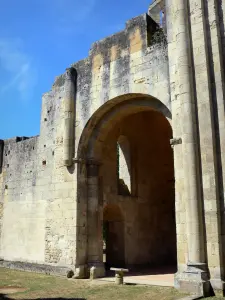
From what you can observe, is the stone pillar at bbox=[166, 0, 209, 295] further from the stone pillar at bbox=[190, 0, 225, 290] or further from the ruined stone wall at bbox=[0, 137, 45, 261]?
the ruined stone wall at bbox=[0, 137, 45, 261]

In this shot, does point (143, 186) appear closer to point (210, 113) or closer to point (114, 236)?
point (114, 236)

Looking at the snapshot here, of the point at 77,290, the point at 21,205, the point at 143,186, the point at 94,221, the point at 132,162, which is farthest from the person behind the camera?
the point at 143,186

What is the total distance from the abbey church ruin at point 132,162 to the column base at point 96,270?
1.4 inches

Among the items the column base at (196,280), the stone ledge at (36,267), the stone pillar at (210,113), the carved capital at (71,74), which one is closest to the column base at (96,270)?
the stone ledge at (36,267)

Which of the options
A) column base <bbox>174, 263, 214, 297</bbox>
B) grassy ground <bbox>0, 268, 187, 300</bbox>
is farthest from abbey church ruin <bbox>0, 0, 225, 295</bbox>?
grassy ground <bbox>0, 268, 187, 300</bbox>

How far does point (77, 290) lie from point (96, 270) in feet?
6.89

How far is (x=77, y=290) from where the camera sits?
8.53 metres

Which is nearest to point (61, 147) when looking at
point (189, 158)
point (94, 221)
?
point (94, 221)

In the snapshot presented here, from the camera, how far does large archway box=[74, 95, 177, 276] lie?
37.0 feet

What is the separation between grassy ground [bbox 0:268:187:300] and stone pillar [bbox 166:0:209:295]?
0.56 meters

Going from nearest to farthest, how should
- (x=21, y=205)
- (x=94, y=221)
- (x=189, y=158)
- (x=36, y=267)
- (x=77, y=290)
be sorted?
1. (x=189, y=158)
2. (x=77, y=290)
3. (x=94, y=221)
4. (x=36, y=267)
5. (x=21, y=205)

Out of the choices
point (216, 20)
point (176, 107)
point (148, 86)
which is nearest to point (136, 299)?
point (176, 107)

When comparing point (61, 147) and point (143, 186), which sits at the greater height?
point (61, 147)

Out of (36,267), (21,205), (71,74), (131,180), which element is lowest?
(36,267)
